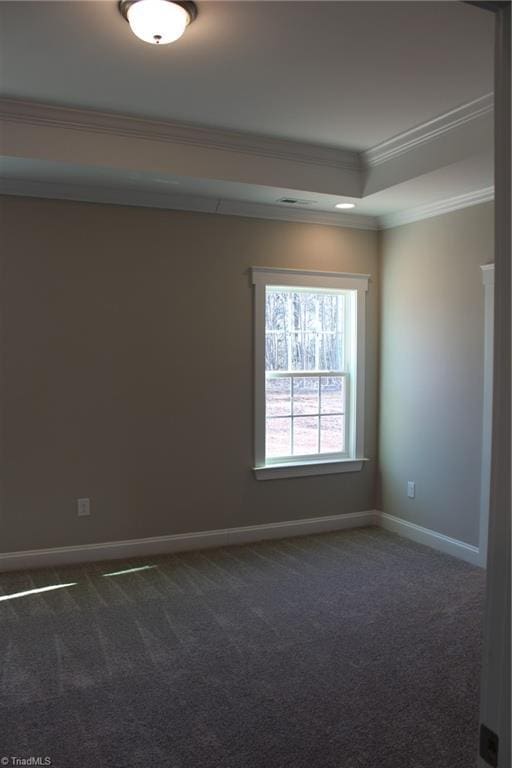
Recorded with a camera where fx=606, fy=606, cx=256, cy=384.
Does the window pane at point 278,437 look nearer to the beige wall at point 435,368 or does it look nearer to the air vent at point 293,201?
the beige wall at point 435,368

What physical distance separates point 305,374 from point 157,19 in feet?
9.78

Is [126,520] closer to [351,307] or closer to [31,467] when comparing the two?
[31,467]

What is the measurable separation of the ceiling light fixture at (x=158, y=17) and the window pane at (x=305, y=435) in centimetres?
309

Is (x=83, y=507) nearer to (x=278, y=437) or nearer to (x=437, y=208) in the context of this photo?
(x=278, y=437)

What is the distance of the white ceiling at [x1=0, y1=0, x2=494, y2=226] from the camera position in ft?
8.18

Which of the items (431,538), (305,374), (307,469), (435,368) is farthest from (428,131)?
(431,538)

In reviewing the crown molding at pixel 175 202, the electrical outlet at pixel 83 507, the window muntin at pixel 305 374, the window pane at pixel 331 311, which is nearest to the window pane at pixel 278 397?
the window muntin at pixel 305 374

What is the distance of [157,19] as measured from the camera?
238 cm

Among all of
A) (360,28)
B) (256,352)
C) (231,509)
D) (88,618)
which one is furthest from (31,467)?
(360,28)

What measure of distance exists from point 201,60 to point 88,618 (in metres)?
2.90

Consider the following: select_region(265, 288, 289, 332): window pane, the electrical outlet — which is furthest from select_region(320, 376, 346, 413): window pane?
the electrical outlet

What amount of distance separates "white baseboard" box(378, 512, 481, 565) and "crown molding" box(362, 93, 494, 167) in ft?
8.91
